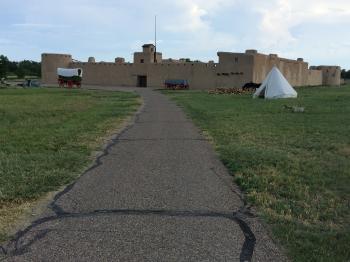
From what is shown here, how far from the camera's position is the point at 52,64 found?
8350cm

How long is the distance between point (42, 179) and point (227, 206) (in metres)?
2.99

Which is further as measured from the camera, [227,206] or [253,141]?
[253,141]

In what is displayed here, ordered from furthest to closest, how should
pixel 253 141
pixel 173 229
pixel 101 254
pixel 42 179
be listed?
pixel 253 141
pixel 42 179
pixel 173 229
pixel 101 254

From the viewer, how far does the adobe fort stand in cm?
6717

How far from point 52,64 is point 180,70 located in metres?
23.2

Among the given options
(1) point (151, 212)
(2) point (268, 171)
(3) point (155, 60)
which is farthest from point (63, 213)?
(3) point (155, 60)

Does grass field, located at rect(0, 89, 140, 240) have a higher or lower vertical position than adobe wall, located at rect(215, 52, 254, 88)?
lower

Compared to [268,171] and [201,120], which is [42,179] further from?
[201,120]

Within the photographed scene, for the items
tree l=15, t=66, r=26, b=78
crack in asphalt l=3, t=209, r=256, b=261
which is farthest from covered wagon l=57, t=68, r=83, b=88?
crack in asphalt l=3, t=209, r=256, b=261

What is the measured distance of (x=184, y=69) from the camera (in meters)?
71.2

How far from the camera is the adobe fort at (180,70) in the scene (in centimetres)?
6717

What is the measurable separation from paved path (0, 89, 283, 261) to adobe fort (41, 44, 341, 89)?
191 feet

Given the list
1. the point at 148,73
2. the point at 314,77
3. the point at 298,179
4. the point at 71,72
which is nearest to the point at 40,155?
the point at 298,179

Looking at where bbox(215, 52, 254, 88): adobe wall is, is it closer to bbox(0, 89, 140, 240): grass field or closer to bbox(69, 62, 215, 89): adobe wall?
bbox(69, 62, 215, 89): adobe wall
